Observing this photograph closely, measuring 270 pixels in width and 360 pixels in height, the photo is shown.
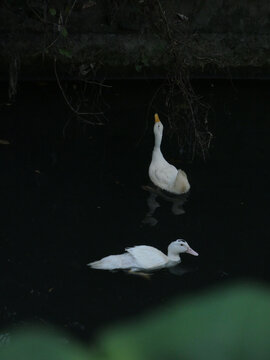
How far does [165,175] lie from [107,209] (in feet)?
1.89

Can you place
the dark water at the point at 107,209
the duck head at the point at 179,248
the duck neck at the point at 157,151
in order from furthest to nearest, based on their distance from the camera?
1. the duck neck at the point at 157,151
2. the duck head at the point at 179,248
3. the dark water at the point at 107,209

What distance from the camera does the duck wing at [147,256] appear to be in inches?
169

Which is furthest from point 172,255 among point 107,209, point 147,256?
point 107,209

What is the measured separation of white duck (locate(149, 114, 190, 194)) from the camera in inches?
205

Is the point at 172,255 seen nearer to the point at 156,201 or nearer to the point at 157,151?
the point at 156,201

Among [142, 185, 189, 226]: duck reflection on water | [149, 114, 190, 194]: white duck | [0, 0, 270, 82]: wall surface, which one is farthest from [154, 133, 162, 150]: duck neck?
[0, 0, 270, 82]: wall surface

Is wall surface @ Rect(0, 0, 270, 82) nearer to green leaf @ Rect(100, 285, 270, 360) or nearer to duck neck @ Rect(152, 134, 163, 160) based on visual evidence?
duck neck @ Rect(152, 134, 163, 160)

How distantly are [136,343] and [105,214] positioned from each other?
1482mm

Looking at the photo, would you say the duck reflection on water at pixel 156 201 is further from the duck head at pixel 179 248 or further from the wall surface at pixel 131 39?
the wall surface at pixel 131 39

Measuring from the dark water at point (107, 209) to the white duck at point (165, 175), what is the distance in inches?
4.4

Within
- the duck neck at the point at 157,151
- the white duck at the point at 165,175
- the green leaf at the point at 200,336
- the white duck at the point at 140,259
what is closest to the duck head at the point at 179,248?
the white duck at the point at 140,259

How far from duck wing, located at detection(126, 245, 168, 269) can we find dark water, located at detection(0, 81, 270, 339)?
83mm

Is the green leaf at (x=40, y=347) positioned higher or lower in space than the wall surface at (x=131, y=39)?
lower

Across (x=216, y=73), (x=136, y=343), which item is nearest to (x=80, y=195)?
(x=136, y=343)
